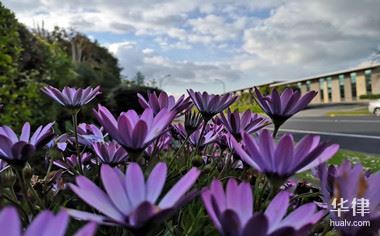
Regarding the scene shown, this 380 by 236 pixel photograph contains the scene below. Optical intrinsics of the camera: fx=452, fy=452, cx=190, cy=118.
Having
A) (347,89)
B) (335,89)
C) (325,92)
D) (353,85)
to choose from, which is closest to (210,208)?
(353,85)

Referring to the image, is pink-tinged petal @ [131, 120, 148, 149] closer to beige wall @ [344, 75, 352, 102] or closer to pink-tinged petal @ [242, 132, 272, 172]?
pink-tinged petal @ [242, 132, 272, 172]

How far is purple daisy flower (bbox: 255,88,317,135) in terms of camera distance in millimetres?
817

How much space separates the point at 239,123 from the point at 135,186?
43cm

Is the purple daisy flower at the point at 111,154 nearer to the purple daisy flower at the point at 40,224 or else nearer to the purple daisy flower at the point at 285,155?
the purple daisy flower at the point at 285,155

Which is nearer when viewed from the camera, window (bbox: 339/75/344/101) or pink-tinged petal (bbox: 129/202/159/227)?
pink-tinged petal (bbox: 129/202/159/227)

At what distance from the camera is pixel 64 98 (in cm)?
100

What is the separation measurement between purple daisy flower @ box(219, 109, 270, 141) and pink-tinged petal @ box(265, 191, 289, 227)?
380mm

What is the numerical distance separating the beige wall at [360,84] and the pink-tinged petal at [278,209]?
44493 millimetres

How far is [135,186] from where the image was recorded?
0.51 m

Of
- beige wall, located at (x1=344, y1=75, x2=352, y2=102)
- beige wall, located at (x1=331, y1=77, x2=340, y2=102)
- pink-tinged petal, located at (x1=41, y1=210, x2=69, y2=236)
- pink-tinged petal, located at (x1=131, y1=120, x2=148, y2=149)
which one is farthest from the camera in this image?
beige wall, located at (x1=331, y1=77, x2=340, y2=102)

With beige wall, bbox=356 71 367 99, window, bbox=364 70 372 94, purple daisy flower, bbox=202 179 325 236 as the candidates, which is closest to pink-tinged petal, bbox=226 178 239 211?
purple daisy flower, bbox=202 179 325 236

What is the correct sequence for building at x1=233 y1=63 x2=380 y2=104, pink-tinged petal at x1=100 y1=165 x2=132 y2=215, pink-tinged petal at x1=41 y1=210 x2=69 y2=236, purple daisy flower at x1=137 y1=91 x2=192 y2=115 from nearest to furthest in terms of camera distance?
pink-tinged petal at x1=41 y1=210 x2=69 y2=236 → pink-tinged petal at x1=100 y1=165 x2=132 y2=215 → purple daisy flower at x1=137 y1=91 x2=192 y2=115 → building at x1=233 y1=63 x2=380 y2=104

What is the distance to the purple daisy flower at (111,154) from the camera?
82cm

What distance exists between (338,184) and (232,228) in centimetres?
15
